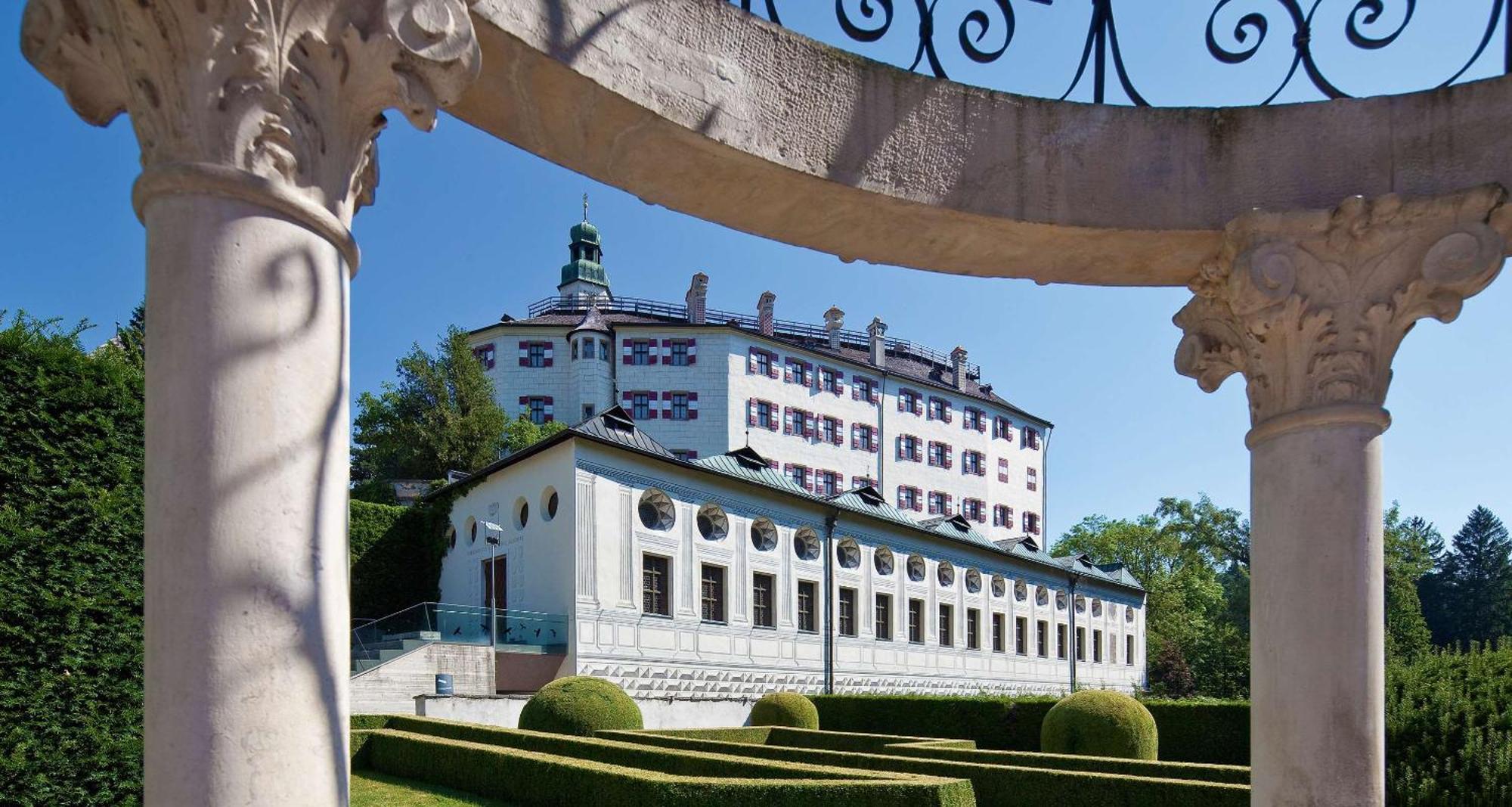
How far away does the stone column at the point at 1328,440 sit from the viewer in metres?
4.13

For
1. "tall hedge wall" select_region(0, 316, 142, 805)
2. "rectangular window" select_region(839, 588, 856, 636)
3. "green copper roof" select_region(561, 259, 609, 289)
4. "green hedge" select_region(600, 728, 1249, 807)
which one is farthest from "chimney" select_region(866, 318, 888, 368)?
"tall hedge wall" select_region(0, 316, 142, 805)

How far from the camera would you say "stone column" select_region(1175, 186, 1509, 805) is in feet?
13.5

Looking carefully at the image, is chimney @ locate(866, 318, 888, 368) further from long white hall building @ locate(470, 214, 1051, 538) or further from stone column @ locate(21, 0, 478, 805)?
stone column @ locate(21, 0, 478, 805)

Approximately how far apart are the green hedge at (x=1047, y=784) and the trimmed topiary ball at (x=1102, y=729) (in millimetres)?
5111

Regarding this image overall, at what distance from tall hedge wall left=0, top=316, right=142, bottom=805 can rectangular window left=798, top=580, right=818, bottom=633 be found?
27.1 metres

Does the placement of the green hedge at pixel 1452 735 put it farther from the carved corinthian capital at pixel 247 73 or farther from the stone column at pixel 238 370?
the carved corinthian capital at pixel 247 73

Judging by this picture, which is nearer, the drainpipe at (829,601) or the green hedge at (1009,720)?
the green hedge at (1009,720)

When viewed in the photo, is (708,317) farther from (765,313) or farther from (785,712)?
(785,712)

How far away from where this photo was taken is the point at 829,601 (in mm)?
35031

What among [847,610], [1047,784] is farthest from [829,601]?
[1047,784]

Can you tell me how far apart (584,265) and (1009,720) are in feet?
170

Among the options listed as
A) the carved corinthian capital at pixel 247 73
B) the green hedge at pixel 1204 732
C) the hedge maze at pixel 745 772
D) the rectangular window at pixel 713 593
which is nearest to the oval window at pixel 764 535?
the rectangular window at pixel 713 593

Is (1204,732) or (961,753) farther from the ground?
(961,753)

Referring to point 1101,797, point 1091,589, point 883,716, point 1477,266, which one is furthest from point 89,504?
point 1091,589
